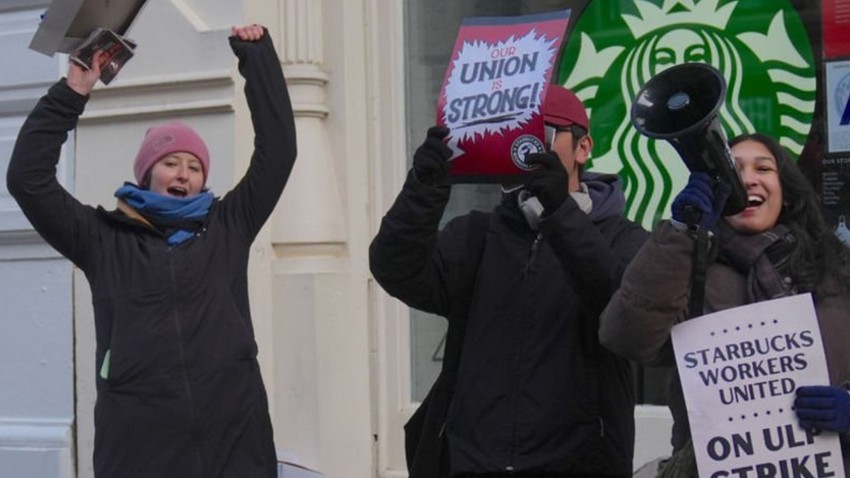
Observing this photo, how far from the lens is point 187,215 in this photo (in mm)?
4133

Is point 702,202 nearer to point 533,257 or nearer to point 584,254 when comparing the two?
point 584,254

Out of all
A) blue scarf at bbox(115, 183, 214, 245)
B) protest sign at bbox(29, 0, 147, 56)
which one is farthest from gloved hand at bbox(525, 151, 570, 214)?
protest sign at bbox(29, 0, 147, 56)

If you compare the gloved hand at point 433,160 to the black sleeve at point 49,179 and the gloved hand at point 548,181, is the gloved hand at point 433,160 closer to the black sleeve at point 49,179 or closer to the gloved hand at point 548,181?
the gloved hand at point 548,181

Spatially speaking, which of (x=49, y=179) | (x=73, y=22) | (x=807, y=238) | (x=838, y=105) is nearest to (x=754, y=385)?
(x=807, y=238)

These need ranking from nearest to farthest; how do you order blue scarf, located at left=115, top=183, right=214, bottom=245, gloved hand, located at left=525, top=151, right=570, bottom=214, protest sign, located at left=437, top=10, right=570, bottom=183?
gloved hand, located at left=525, top=151, right=570, bottom=214
protest sign, located at left=437, top=10, right=570, bottom=183
blue scarf, located at left=115, top=183, right=214, bottom=245

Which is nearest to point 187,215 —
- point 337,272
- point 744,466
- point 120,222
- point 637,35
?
point 120,222

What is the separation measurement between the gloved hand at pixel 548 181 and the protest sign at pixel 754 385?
41 centimetres

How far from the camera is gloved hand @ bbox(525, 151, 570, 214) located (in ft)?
11.6

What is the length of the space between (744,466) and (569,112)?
3.24 ft

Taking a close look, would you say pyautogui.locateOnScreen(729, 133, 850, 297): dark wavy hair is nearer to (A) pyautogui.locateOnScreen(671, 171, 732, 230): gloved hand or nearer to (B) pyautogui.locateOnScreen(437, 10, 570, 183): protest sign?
(A) pyautogui.locateOnScreen(671, 171, 732, 230): gloved hand

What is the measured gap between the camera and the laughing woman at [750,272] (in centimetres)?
327

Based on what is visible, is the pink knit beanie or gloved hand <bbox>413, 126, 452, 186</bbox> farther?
the pink knit beanie

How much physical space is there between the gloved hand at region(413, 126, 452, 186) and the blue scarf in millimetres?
755

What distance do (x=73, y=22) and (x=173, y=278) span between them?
2.55ft
